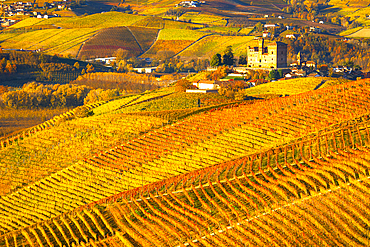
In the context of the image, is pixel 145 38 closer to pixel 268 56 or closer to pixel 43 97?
pixel 268 56

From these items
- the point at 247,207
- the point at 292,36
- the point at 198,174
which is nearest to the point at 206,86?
the point at 198,174

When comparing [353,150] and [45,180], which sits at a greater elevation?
[353,150]

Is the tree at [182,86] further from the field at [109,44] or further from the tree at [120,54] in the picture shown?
the field at [109,44]

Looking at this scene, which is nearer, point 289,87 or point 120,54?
point 289,87

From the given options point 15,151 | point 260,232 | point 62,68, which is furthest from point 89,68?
point 260,232

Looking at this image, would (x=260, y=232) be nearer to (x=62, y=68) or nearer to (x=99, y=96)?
(x=99, y=96)


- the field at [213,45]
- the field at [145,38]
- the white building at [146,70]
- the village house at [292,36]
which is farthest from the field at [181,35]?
the white building at [146,70]
